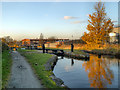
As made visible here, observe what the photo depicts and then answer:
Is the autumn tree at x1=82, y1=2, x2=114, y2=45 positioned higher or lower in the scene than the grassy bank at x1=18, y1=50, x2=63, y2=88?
higher

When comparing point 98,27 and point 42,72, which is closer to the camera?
point 42,72

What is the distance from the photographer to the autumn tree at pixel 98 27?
26.8 metres

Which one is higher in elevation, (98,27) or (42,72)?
(98,27)

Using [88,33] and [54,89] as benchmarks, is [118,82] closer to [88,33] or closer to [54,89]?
[54,89]

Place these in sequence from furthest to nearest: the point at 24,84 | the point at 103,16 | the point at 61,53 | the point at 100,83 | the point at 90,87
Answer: the point at 103,16 → the point at 61,53 → the point at 100,83 → the point at 90,87 → the point at 24,84

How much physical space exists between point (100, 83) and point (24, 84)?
207 inches

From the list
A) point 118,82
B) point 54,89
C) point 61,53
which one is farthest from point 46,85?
point 61,53

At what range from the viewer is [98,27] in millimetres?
27297

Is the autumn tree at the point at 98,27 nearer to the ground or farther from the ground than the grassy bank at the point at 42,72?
farther from the ground

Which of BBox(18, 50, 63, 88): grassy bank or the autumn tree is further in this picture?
the autumn tree

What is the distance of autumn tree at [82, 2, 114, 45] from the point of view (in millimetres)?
26781

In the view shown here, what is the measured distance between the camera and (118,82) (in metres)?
8.00

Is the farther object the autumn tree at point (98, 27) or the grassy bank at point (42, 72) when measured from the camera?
the autumn tree at point (98, 27)

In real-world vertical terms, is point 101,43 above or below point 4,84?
above
